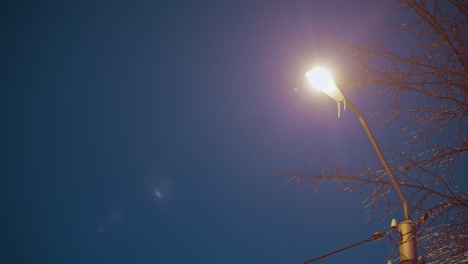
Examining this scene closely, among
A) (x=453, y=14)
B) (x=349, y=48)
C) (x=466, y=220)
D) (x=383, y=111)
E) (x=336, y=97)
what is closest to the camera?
(x=336, y=97)

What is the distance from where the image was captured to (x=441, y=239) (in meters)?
4.02

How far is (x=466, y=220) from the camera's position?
395cm

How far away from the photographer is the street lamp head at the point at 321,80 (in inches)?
117


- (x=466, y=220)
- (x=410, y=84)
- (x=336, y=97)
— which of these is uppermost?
(x=410, y=84)

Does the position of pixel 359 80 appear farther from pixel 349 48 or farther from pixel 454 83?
pixel 454 83

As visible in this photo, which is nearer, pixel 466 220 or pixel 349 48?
pixel 466 220

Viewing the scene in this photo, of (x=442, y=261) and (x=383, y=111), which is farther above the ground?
(x=383, y=111)

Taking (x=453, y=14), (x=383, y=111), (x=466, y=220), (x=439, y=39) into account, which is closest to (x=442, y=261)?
(x=466, y=220)

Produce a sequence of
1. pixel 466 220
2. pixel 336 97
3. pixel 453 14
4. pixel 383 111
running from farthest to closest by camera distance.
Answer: pixel 383 111 < pixel 466 220 < pixel 453 14 < pixel 336 97

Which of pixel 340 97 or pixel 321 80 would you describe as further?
pixel 340 97

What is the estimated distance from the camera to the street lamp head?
117 inches

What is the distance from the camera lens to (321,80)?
299 cm

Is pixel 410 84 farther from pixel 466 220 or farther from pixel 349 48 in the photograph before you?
pixel 466 220

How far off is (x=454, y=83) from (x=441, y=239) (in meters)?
2.07
